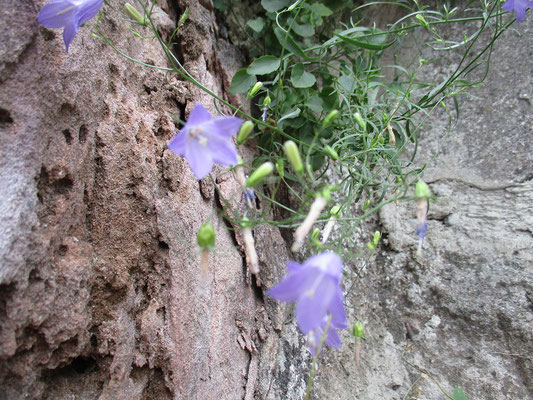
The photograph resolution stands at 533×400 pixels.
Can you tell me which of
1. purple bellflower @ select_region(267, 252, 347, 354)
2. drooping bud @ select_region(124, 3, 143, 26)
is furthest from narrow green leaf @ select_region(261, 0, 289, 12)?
purple bellflower @ select_region(267, 252, 347, 354)

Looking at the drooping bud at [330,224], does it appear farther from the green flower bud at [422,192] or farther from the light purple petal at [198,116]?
the light purple petal at [198,116]

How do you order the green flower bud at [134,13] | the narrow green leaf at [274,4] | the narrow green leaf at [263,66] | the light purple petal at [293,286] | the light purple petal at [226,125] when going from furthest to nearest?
the narrow green leaf at [274,4] < the narrow green leaf at [263,66] < the green flower bud at [134,13] < the light purple petal at [226,125] < the light purple petal at [293,286]

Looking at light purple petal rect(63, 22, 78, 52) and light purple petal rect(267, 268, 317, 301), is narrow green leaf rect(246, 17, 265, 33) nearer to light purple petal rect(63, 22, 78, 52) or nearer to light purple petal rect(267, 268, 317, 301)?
light purple petal rect(63, 22, 78, 52)

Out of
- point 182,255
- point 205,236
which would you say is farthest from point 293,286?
point 182,255

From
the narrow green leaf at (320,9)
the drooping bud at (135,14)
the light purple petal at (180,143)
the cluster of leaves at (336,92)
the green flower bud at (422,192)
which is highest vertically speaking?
the narrow green leaf at (320,9)

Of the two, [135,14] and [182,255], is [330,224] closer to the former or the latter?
[182,255]

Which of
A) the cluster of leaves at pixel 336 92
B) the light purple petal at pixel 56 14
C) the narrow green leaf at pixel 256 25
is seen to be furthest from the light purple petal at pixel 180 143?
the narrow green leaf at pixel 256 25

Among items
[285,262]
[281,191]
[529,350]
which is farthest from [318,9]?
[529,350]
